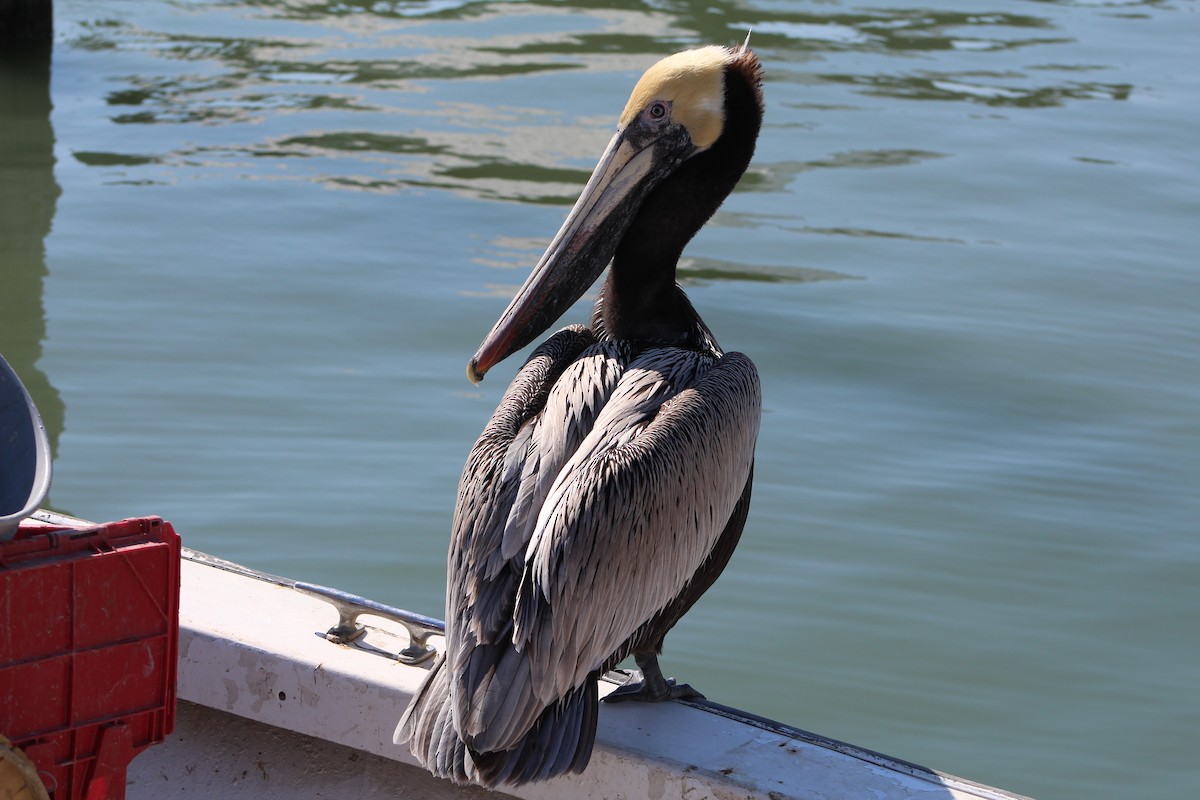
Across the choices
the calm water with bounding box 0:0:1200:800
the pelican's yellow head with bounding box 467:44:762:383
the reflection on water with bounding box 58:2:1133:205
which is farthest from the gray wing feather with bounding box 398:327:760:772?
the reflection on water with bounding box 58:2:1133:205

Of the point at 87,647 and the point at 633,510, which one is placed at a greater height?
the point at 633,510

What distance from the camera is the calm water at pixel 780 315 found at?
4.46 metres

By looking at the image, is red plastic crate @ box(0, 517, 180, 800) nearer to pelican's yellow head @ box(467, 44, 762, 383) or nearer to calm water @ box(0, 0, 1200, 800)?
pelican's yellow head @ box(467, 44, 762, 383)

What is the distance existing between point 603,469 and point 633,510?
0.10 meters

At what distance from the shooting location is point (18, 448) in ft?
7.73

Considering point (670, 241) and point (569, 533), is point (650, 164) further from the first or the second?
point (569, 533)

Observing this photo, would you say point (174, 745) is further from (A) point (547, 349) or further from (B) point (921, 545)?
(B) point (921, 545)

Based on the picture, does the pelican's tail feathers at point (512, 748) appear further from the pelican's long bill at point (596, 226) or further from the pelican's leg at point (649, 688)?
the pelican's long bill at point (596, 226)

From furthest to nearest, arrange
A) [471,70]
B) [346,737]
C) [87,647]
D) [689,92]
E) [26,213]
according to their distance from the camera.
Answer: [471,70]
[26,213]
[689,92]
[346,737]
[87,647]

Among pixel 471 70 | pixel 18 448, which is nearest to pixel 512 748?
pixel 18 448

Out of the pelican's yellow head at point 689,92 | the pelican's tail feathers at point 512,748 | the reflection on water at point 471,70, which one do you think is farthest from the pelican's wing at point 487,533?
the reflection on water at point 471,70

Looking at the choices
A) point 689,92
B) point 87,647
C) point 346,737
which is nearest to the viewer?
point 87,647

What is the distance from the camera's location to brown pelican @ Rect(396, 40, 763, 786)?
2.54m

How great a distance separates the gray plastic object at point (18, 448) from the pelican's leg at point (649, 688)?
1.15m
